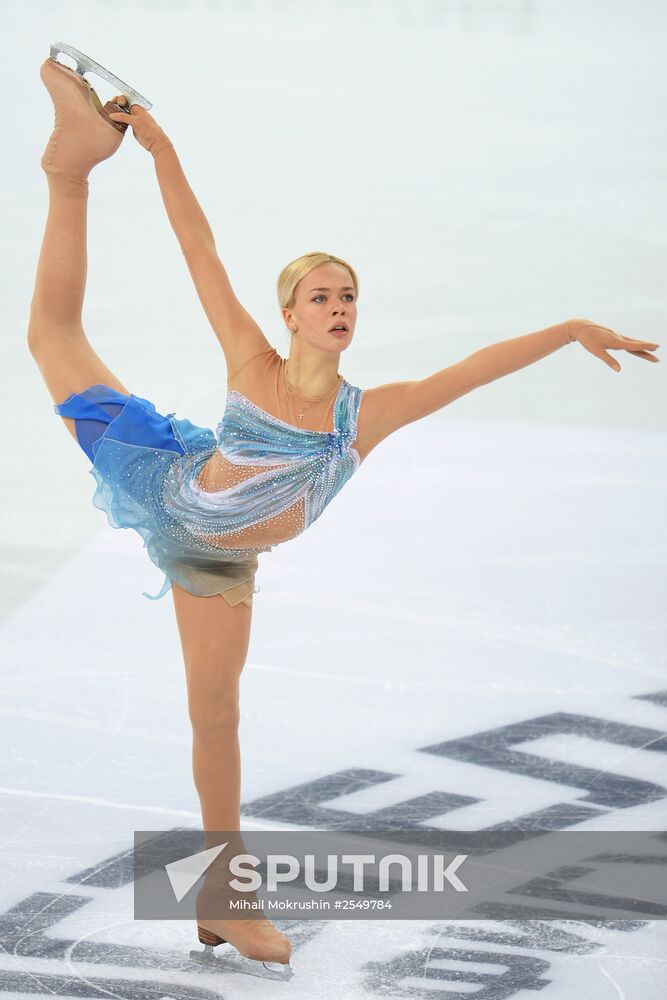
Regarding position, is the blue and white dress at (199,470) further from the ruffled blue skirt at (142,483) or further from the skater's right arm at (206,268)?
the skater's right arm at (206,268)

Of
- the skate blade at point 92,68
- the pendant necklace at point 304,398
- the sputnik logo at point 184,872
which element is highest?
the skate blade at point 92,68

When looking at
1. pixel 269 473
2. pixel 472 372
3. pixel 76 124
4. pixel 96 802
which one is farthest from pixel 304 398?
pixel 96 802

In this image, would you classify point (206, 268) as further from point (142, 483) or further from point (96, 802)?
point (96, 802)

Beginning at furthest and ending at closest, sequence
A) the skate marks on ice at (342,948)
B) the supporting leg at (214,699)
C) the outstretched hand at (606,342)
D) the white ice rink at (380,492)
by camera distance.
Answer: the white ice rink at (380,492) → the supporting leg at (214,699) → the skate marks on ice at (342,948) → the outstretched hand at (606,342)

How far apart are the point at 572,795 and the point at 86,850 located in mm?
1469

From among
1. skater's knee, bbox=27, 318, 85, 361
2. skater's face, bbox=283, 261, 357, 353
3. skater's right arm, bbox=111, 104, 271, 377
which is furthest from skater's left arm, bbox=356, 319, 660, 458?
skater's knee, bbox=27, 318, 85, 361

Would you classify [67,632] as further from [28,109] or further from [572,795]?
[28,109]

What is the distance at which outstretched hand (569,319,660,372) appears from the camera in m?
3.39

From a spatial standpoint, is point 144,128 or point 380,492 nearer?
point 144,128

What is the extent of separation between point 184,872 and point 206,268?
159 cm

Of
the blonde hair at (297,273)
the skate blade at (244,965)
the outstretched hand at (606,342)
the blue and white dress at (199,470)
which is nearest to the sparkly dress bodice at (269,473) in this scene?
the blue and white dress at (199,470)

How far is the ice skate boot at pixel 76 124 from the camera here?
12.5 ft

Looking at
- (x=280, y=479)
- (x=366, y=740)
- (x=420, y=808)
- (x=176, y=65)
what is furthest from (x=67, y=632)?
(x=176, y=65)

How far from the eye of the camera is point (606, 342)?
3.41m
